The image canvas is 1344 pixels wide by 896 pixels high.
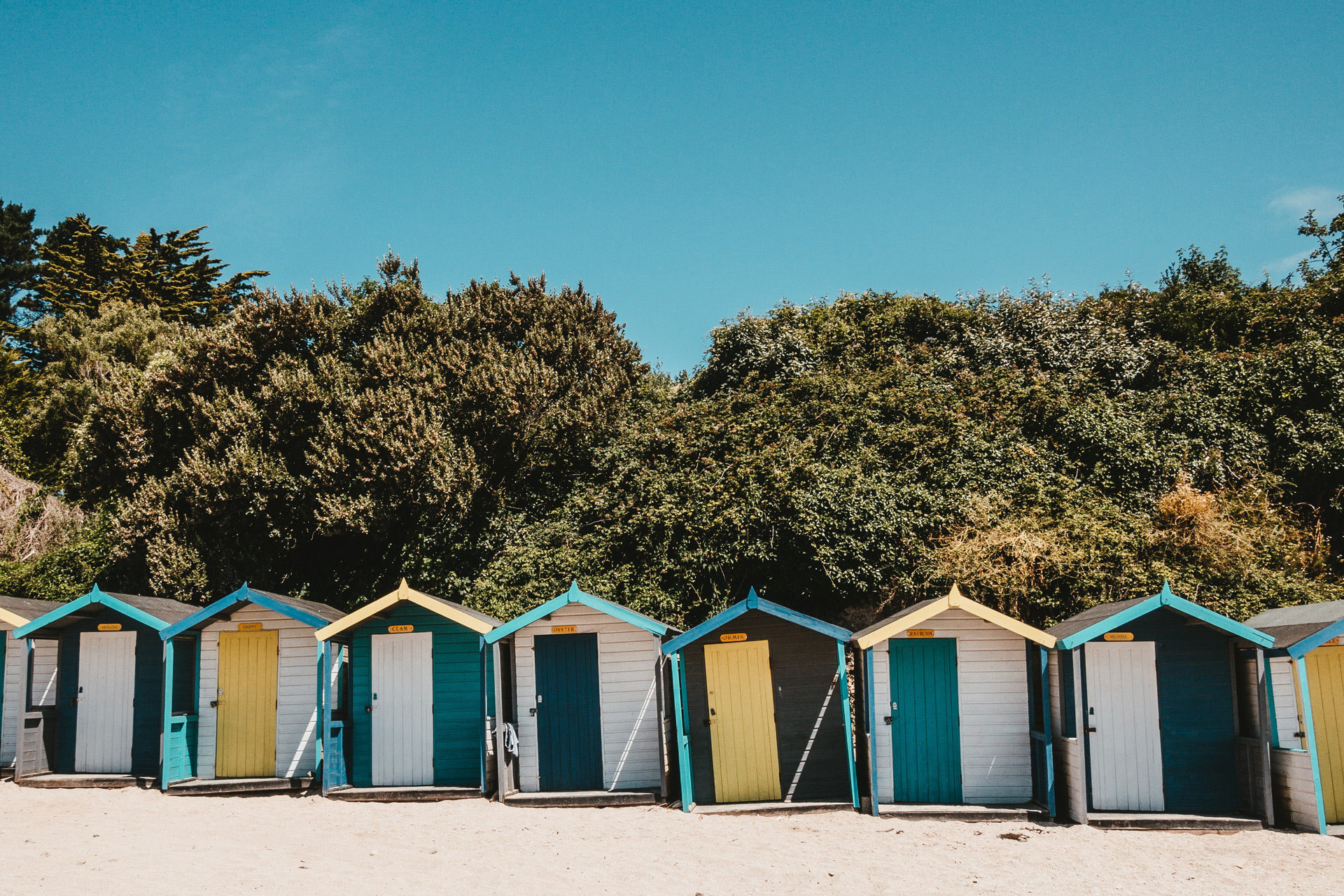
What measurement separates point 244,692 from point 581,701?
5.00 m

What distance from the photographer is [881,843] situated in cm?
898

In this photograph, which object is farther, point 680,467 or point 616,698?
point 680,467

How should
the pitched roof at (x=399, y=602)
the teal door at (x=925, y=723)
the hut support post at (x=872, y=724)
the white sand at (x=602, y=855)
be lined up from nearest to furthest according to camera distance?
the white sand at (x=602, y=855) < the hut support post at (x=872, y=724) < the teal door at (x=925, y=723) < the pitched roof at (x=399, y=602)

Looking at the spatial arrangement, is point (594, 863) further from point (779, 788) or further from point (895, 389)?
point (895, 389)

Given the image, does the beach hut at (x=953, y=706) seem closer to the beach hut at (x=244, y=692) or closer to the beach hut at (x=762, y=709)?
the beach hut at (x=762, y=709)

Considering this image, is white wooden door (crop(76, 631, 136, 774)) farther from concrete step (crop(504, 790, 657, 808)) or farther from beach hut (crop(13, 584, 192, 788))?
concrete step (crop(504, 790, 657, 808))

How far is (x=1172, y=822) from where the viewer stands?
9383mm

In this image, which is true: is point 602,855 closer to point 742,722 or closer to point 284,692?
point 742,722

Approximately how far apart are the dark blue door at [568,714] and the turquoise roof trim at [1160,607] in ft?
19.5

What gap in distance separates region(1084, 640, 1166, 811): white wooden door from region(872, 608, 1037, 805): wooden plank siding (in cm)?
59

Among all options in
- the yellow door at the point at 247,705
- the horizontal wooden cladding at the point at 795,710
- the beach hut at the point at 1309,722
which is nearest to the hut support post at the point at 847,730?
the horizontal wooden cladding at the point at 795,710

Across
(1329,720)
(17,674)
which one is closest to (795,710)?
(1329,720)

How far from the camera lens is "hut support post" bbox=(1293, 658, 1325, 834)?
29.6 feet

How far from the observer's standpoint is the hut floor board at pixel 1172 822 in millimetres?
9305
